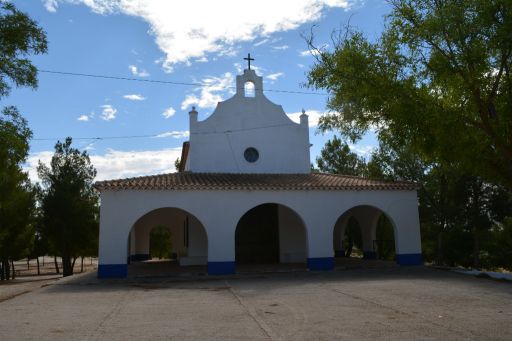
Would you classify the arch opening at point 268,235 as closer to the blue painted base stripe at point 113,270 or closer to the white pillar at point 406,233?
the white pillar at point 406,233

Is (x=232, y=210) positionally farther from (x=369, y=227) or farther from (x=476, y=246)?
(x=476, y=246)

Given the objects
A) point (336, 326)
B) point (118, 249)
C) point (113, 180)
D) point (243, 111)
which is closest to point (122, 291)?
point (118, 249)

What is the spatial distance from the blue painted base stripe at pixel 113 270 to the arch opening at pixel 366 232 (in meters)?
9.66

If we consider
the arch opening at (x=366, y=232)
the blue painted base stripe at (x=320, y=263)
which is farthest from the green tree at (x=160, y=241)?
the blue painted base stripe at (x=320, y=263)

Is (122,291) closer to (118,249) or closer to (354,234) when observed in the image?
(118,249)

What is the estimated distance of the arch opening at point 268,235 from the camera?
1903 cm

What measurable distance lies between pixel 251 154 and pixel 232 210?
4.39 m

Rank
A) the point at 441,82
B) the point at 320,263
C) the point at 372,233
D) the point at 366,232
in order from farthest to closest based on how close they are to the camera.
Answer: the point at 366,232, the point at 372,233, the point at 320,263, the point at 441,82

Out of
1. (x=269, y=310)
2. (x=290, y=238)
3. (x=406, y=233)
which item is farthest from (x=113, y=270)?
(x=406, y=233)

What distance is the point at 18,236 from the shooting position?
23.5m

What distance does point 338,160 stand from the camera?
31.5 metres

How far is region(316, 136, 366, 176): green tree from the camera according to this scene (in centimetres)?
3105

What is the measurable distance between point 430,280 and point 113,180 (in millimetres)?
10464

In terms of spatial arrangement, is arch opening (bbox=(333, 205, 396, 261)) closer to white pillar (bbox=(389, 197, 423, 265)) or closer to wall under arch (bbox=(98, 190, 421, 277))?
white pillar (bbox=(389, 197, 423, 265))
